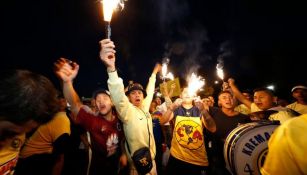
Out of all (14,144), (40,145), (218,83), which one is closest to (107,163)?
(40,145)

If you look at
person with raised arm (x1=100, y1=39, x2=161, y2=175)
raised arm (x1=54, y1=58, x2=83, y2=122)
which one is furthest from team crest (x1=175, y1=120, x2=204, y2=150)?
raised arm (x1=54, y1=58, x2=83, y2=122)

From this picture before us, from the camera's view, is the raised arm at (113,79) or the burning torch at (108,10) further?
the raised arm at (113,79)

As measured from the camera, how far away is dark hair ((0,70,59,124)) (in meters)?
1.50

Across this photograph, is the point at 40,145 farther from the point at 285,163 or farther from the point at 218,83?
the point at 218,83

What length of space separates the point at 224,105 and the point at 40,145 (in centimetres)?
467

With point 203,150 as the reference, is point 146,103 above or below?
above

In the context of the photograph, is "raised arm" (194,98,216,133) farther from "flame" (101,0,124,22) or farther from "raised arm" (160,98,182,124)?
"flame" (101,0,124,22)

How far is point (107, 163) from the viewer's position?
3947 millimetres

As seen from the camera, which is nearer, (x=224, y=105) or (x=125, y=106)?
(x=125, y=106)

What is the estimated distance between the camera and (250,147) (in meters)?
3.19

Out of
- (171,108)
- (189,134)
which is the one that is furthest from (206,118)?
(171,108)

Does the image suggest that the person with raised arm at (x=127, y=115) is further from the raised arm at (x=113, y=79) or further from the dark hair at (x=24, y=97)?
the dark hair at (x=24, y=97)

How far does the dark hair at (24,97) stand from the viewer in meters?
1.50

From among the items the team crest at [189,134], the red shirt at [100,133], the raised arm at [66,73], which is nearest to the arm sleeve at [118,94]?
the raised arm at [66,73]
